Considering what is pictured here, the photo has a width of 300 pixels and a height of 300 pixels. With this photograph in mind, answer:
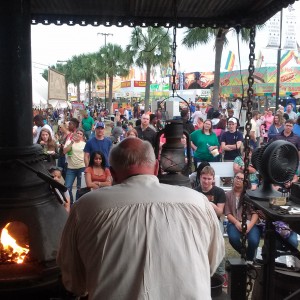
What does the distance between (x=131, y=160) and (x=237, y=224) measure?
375cm

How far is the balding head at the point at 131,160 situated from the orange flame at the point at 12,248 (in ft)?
2.91

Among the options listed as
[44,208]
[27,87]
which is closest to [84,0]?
[27,87]

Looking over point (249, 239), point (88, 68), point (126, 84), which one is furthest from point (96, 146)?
point (126, 84)

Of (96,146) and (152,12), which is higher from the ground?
(152,12)

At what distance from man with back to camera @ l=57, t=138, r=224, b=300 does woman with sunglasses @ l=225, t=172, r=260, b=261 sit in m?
3.52

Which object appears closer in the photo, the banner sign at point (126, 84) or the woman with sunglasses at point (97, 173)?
the woman with sunglasses at point (97, 173)

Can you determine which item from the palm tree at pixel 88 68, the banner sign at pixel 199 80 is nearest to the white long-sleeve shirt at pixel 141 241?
the palm tree at pixel 88 68

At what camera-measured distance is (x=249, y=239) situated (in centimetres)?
537

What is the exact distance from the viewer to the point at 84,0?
3.07 m

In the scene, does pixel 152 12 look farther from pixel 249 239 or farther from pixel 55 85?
pixel 55 85

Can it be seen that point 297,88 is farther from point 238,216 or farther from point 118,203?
point 118,203

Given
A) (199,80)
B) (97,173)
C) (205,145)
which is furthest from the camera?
(199,80)

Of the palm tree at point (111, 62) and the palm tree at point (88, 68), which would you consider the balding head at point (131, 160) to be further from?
the palm tree at point (88, 68)

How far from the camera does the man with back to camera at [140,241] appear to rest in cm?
175
